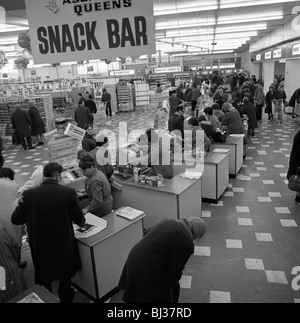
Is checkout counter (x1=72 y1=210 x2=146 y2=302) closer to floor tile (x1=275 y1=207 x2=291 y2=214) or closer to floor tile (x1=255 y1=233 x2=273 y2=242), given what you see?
floor tile (x1=255 y1=233 x2=273 y2=242)

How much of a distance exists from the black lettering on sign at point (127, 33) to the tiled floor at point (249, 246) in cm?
297

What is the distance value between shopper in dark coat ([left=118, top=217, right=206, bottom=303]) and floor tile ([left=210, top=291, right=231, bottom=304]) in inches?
50.7

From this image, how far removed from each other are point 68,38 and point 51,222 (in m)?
1.96

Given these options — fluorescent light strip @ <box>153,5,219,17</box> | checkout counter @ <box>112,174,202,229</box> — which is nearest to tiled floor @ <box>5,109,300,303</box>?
checkout counter @ <box>112,174,202,229</box>

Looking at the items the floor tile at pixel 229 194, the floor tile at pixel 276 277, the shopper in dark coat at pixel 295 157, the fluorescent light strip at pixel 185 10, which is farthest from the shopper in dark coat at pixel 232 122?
the floor tile at pixel 276 277

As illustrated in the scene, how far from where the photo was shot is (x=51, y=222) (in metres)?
3.07

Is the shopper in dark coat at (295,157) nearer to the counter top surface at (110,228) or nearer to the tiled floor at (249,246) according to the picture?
the tiled floor at (249,246)

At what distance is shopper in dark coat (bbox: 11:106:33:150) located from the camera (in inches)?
439

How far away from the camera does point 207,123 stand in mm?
7020

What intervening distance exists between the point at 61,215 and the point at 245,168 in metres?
6.03

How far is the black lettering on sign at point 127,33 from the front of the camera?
10.7 ft

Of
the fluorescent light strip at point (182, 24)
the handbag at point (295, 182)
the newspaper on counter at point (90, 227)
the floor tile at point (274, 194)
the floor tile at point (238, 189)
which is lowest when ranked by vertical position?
the floor tile at point (274, 194)

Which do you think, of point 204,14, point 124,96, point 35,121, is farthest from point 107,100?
point 204,14

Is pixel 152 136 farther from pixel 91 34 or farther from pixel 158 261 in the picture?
pixel 158 261
